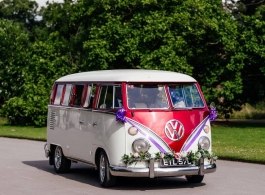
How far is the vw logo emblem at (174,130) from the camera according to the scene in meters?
14.0

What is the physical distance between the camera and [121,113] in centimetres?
1385

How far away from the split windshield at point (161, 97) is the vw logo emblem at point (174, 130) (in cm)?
43

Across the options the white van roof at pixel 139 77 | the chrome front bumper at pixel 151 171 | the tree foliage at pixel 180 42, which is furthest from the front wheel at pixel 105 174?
the tree foliage at pixel 180 42

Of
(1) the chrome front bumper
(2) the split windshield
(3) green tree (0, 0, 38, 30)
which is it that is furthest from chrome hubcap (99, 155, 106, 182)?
(3) green tree (0, 0, 38, 30)

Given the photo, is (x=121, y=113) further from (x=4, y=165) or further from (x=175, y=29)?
(x=175, y=29)

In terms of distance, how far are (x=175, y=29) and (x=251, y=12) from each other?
9.25 metres

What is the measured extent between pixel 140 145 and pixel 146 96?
1091mm

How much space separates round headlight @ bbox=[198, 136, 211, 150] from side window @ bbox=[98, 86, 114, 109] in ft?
6.11

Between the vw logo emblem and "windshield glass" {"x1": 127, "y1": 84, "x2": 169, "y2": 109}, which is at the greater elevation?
"windshield glass" {"x1": 127, "y1": 84, "x2": 169, "y2": 109}

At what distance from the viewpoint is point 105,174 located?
47.0 ft

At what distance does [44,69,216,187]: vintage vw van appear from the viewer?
13828 millimetres

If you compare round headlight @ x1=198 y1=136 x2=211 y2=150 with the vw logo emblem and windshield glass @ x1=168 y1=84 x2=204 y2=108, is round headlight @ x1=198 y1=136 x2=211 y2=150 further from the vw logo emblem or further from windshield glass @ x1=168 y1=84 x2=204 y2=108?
windshield glass @ x1=168 y1=84 x2=204 y2=108

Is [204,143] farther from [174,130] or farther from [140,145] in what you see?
[140,145]

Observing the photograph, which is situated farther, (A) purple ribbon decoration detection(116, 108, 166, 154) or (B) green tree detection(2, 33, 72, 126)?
(B) green tree detection(2, 33, 72, 126)
